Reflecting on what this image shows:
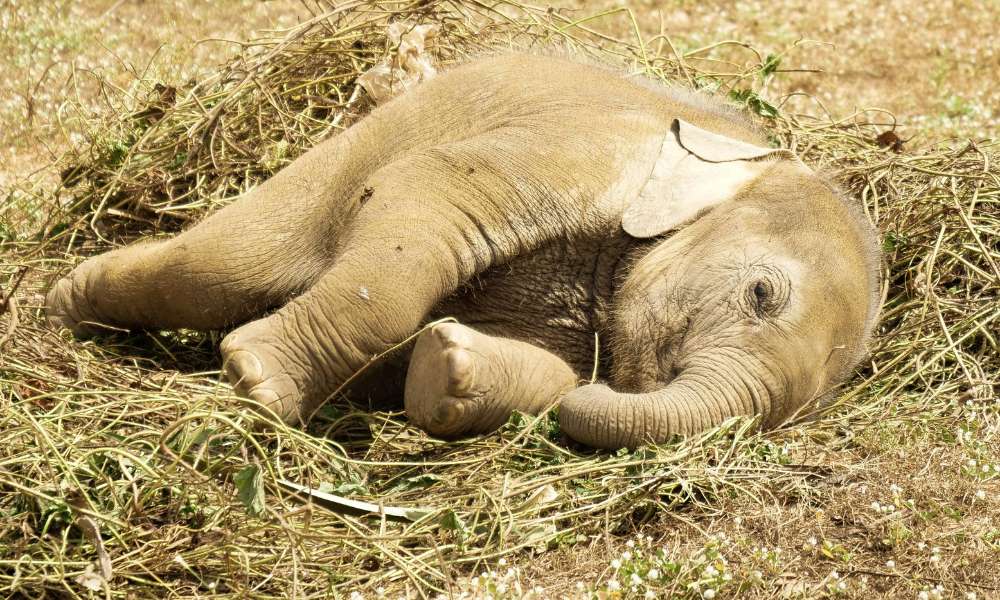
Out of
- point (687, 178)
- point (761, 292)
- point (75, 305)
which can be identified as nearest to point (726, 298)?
point (761, 292)

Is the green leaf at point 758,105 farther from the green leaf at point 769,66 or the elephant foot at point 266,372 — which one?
the elephant foot at point 266,372

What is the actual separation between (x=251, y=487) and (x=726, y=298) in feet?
5.85

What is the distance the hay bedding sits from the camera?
338 centimetres

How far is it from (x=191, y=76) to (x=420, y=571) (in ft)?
14.1

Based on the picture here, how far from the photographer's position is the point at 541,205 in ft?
14.0

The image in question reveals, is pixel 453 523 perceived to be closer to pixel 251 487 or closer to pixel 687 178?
pixel 251 487

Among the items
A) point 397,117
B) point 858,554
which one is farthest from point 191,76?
point 858,554

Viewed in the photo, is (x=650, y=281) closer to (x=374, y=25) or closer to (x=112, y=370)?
(x=112, y=370)

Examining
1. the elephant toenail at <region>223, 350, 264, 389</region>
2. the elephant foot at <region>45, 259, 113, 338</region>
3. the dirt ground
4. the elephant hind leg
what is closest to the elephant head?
the elephant toenail at <region>223, 350, 264, 389</region>

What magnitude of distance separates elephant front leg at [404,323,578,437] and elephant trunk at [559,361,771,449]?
225 mm

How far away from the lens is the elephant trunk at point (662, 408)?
3865 mm

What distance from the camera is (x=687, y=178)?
4355mm

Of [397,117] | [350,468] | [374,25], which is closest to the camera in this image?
[350,468]

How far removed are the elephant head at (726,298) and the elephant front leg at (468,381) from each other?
238 millimetres
